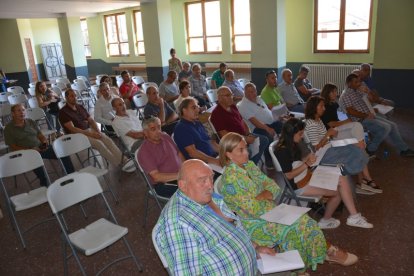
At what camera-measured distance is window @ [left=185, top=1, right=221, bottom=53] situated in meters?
11.0

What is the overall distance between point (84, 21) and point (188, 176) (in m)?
16.3

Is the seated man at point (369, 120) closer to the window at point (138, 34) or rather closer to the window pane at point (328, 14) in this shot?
the window pane at point (328, 14)

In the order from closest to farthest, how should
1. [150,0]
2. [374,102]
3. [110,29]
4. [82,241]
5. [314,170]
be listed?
[82,241] < [314,170] < [374,102] < [150,0] < [110,29]

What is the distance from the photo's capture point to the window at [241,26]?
10.1 meters

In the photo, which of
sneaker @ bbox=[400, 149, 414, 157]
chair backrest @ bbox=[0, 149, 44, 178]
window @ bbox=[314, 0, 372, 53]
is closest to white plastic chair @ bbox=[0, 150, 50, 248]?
chair backrest @ bbox=[0, 149, 44, 178]

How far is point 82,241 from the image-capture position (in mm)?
2416

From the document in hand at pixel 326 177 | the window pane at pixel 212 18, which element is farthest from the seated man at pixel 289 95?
the window pane at pixel 212 18

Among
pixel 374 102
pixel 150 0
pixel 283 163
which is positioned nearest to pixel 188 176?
pixel 283 163

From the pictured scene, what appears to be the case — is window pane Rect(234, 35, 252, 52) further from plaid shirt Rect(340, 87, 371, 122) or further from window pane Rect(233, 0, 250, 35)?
plaid shirt Rect(340, 87, 371, 122)

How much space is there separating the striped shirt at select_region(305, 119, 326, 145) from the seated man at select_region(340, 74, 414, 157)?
1424mm

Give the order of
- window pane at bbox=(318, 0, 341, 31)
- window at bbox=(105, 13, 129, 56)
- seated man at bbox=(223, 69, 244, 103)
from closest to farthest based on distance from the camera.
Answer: seated man at bbox=(223, 69, 244, 103) < window pane at bbox=(318, 0, 341, 31) < window at bbox=(105, 13, 129, 56)

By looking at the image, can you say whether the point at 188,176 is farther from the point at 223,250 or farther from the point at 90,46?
the point at 90,46

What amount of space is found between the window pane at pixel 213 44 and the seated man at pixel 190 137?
27.0ft

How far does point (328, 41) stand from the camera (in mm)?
8688
